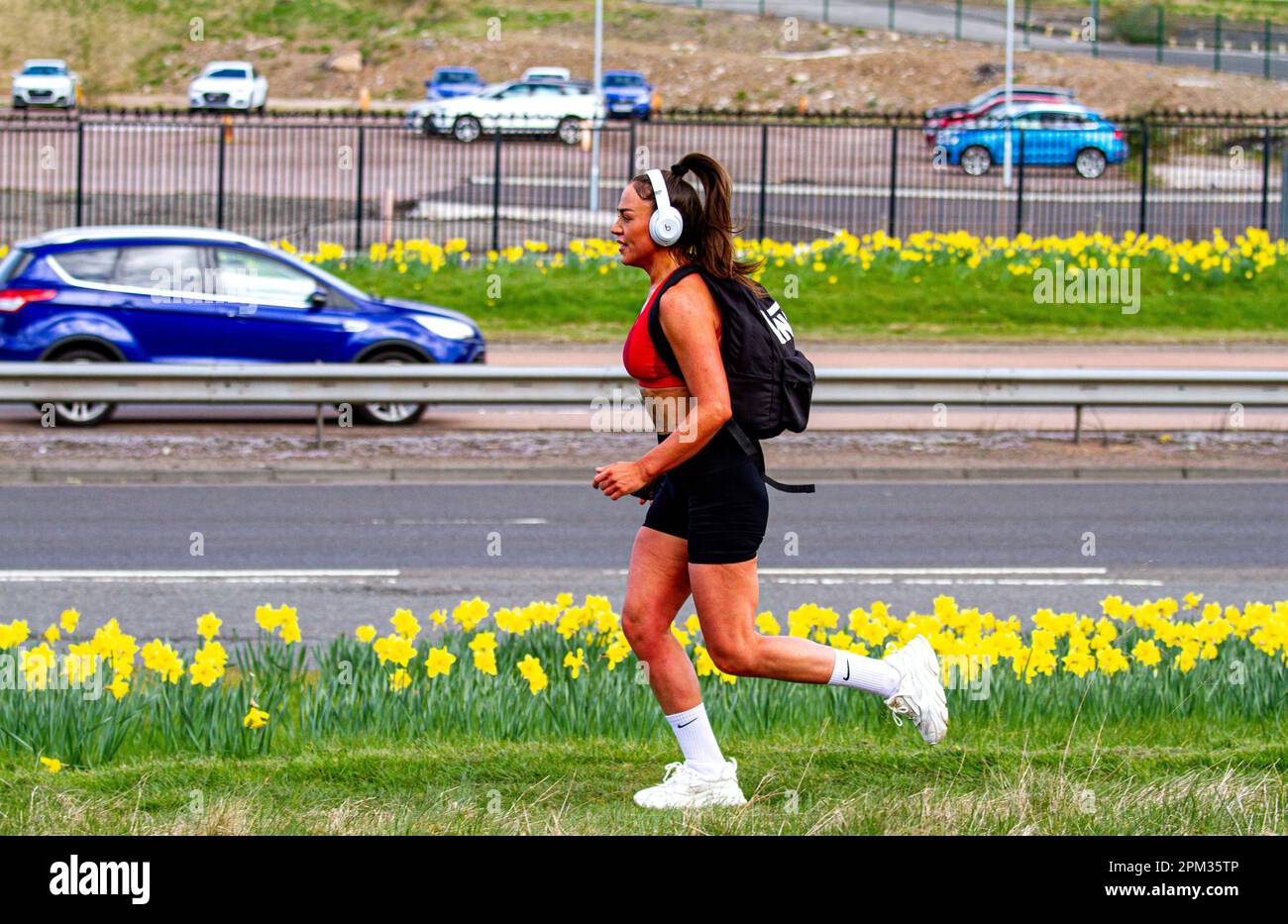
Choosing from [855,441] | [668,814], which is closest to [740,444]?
[668,814]

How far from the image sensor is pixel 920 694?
18.1 feet

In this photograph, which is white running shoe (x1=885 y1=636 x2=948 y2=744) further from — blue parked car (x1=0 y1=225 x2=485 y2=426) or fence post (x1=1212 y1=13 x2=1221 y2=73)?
fence post (x1=1212 y1=13 x2=1221 y2=73)

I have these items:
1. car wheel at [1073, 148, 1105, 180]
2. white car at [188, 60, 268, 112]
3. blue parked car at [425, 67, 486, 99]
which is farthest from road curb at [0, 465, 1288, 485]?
blue parked car at [425, 67, 486, 99]

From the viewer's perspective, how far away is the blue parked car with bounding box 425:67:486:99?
2042 inches

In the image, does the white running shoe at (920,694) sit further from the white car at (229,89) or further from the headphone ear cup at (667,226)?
the white car at (229,89)

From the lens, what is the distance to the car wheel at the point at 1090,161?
3762cm

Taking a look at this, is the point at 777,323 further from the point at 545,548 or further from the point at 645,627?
the point at 545,548

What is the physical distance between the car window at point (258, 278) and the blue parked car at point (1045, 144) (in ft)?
73.3

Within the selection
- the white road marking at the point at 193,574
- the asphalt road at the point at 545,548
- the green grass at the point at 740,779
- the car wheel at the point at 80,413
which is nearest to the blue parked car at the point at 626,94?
the car wheel at the point at 80,413

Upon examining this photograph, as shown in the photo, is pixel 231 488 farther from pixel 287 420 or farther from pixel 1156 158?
pixel 1156 158

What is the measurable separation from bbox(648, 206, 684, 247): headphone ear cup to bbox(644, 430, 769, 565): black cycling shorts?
1.81 feet

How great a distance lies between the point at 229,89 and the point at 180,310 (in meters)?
36.2

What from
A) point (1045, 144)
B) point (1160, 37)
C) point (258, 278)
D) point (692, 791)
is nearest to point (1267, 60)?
point (1160, 37)

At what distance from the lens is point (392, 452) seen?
591 inches
